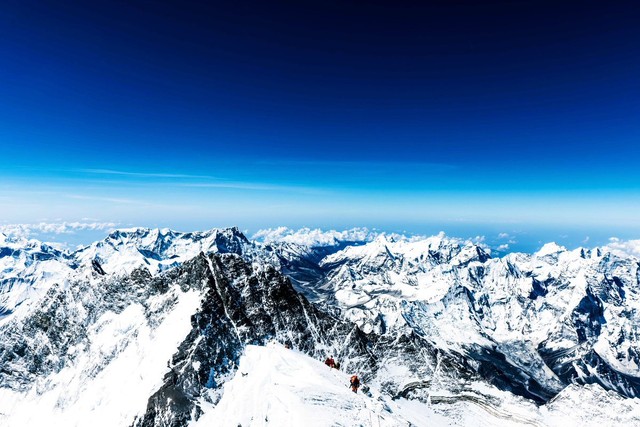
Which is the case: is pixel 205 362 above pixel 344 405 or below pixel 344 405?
below

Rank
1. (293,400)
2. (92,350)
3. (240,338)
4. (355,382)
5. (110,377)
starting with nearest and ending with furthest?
(293,400) < (355,382) < (110,377) < (240,338) < (92,350)

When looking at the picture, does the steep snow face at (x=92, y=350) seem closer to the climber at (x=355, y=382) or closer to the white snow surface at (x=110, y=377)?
the white snow surface at (x=110, y=377)

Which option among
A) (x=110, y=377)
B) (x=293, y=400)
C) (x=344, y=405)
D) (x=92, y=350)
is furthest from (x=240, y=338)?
(x=92, y=350)

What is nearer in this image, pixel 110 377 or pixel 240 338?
pixel 110 377

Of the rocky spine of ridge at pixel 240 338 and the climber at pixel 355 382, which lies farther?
the rocky spine of ridge at pixel 240 338

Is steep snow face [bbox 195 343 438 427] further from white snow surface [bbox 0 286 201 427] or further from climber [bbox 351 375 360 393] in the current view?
white snow surface [bbox 0 286 201 427]

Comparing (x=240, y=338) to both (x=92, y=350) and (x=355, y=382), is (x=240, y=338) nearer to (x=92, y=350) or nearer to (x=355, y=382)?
(x=355, y=382)

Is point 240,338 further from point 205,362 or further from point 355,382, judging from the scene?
point 355,382

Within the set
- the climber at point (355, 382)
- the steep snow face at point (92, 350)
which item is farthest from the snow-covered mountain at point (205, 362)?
the climber at point (355, 382)

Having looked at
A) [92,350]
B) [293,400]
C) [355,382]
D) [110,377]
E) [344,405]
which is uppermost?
[355,382]

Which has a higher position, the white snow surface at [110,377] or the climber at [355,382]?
the climber at [355,382]

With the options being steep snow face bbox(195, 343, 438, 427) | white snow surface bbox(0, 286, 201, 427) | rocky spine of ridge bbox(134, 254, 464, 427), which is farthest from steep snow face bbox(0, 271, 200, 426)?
steep snow face bbox(195, 343, 438, 427)

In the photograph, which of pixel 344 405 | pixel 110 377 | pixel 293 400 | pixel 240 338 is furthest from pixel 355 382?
pixel 110 377

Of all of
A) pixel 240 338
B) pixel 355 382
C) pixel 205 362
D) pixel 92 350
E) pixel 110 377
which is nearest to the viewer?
pixel 355 382
